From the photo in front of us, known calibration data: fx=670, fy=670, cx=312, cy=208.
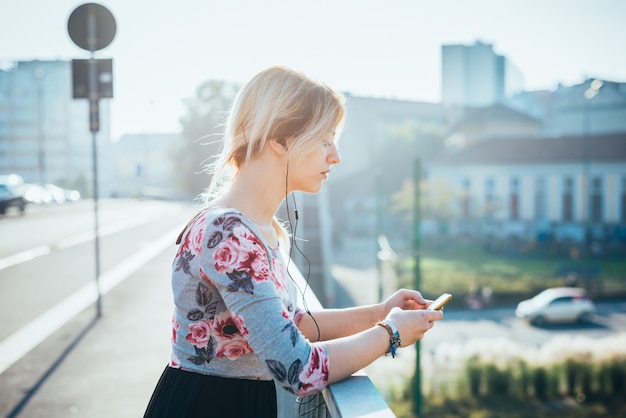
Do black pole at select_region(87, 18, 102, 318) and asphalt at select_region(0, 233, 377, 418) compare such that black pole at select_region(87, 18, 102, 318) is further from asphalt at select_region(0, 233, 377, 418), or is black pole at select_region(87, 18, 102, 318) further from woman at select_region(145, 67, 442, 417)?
woman at select_region(145, 67, 442, 417)

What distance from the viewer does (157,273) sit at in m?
9.30

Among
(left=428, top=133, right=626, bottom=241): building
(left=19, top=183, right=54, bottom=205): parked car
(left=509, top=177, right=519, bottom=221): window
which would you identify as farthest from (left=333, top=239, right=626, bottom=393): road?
(left=19, top=183, right=54, bottom=205): parked car

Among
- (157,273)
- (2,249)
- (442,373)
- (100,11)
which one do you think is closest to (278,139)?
(100,11)

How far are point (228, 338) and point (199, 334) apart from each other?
7 cm

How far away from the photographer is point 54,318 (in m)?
6.52

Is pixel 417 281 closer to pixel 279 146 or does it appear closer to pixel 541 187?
pixel 279 146

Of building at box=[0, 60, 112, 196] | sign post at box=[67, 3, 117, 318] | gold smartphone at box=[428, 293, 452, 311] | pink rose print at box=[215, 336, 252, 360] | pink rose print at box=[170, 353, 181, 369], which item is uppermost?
building at box=[0, 60, 112, 196]

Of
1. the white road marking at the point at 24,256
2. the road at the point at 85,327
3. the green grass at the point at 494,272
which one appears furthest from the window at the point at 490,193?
the white road marking at the point at 24,256

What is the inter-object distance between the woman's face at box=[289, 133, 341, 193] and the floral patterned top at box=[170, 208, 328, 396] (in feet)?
0.71

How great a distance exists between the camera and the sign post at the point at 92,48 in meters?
7.06

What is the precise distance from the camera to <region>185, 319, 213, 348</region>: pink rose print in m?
1.50

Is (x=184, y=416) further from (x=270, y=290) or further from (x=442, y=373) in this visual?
(x=442, y=373)

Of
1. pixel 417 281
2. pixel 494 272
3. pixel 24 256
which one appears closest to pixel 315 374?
pixel 417 281

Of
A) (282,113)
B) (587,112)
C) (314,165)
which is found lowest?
(314,165)
